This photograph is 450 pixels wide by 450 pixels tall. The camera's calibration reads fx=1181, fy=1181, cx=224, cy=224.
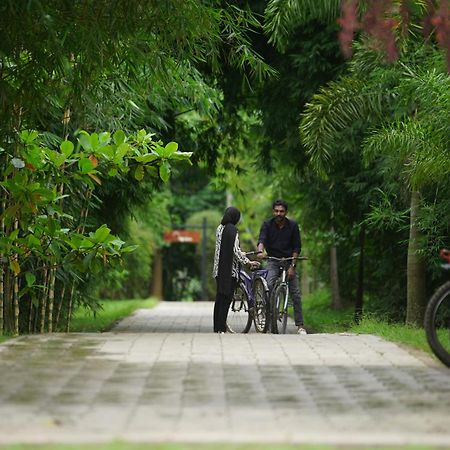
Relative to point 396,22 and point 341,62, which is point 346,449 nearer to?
point 396,22

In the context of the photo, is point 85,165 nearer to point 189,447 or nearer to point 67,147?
point 67,147

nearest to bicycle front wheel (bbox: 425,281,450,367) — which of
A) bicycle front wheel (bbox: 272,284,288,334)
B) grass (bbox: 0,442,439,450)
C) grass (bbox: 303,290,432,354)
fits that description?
grass (bbox: 303,290,432,354)

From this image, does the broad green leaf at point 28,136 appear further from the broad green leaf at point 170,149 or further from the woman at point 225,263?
the woman at point 225,263

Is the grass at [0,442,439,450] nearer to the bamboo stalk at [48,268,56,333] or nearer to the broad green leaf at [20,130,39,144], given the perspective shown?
the broad green leaf at [20,130,39,144]

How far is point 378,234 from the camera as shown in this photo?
21.1 metres

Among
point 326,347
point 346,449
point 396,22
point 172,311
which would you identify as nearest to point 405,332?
point 326,347

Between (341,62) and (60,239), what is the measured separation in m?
7.41

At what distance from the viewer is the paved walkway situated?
607cm

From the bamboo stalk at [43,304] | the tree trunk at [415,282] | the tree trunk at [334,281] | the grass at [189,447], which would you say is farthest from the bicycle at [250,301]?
the grass at [189,447]

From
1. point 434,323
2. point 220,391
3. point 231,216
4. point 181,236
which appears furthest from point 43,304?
point 181,236

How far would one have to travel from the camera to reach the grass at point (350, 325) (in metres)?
11.2

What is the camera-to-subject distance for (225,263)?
15.1m

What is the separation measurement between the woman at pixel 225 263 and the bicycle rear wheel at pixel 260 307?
38 centimetres

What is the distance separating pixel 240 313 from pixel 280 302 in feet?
5.13
